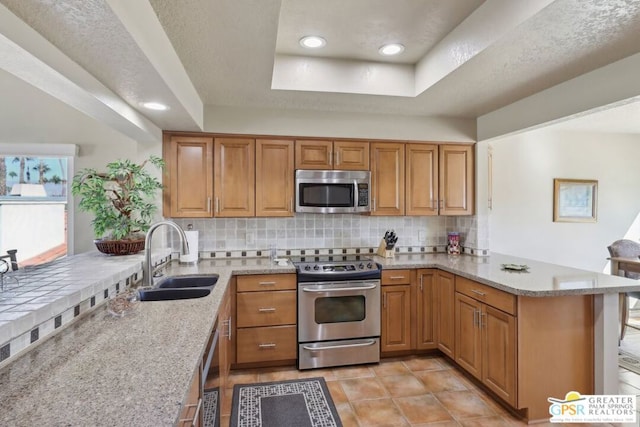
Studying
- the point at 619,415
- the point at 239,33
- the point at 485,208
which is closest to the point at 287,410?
the point at 619,415

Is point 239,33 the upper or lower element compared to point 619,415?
upper

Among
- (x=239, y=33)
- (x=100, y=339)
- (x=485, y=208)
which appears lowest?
(x=100, y=339)

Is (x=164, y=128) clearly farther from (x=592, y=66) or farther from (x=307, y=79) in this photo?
(x=592, y=66)

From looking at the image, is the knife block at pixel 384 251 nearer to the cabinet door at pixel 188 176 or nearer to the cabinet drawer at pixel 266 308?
the cabinet drawer at pixel 266 308

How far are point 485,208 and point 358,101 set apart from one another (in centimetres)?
179

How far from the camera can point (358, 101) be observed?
9.68 feet

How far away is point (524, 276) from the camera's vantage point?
2475 mm

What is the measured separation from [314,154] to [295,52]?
988 millimetres

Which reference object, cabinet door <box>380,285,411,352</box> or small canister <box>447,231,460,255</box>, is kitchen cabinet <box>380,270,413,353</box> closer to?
cabinet door <box>380,285,411,352</box>

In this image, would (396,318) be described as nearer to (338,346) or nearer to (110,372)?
(338,346)


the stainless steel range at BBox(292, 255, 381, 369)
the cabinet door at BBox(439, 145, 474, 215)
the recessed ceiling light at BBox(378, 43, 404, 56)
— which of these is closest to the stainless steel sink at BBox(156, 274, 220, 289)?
the stainless steel range at BBox(292, 255, 381, 369)

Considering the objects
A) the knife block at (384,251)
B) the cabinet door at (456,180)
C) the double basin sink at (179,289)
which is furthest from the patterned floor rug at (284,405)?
the cabinet door at (456,180)

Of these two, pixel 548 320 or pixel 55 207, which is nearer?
pixel 548 320
